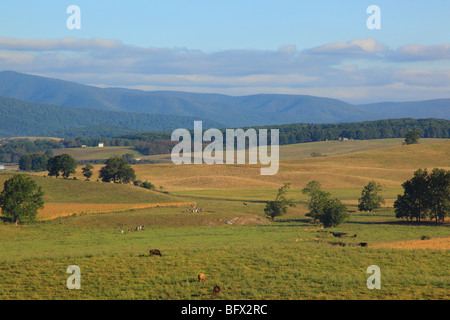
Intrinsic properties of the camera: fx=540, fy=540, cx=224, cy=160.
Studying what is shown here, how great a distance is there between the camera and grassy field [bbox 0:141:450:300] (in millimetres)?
30219

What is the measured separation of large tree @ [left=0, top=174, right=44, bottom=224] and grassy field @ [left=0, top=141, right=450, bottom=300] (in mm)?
2406

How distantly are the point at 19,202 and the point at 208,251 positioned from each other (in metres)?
31.6

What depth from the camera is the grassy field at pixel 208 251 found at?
30219mm

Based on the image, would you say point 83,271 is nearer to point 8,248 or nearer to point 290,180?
point 8,248

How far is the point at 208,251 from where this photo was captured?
42688 mm

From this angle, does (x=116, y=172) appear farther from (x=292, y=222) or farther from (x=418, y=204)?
(x=418, y=204)

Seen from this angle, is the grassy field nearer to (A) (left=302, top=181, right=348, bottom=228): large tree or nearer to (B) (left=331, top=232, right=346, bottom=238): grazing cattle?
(A) (left=302, top=181, right=348, bottom=228): large tree

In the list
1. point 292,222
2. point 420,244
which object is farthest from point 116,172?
point 420,244

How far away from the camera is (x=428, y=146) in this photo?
180750 millimetres

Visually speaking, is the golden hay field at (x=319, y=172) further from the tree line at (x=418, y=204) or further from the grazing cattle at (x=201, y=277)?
the grazing cattle at (x=201, y=277)

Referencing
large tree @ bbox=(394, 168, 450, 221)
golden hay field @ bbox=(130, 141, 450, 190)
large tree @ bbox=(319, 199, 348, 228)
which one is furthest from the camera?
golden hay field @ bbox=(130, 141, 450, 190)

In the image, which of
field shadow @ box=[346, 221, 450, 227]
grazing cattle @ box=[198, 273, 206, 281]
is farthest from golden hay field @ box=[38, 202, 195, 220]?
grazing cattle @ box=[198, 273, 206, 281]

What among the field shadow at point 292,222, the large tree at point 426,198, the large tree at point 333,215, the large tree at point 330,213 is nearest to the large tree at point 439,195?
the large tree at point 426,198
